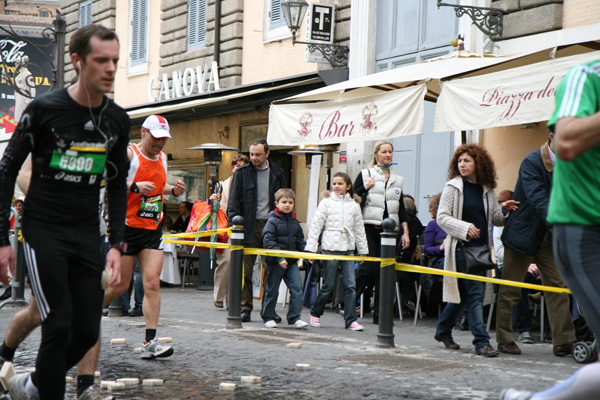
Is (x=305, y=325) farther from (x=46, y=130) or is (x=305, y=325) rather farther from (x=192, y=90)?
(x=192, y=90)

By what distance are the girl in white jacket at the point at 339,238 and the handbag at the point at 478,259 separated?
2.03 m

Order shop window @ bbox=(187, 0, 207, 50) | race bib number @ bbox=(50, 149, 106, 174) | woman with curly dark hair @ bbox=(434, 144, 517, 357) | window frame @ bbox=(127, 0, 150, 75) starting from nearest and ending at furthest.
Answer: race bib number @ bbox=(50, 149, 106, 174)
woman with curly dark hair @ bbox=(434, 144, 517, 357)
shop window @ bbox=(187, 0, 207, 50)
window frame @ bbox=(127, 0, 150, 75)

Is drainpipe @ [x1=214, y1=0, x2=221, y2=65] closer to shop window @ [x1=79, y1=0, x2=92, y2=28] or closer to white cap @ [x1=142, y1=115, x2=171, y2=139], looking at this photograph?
shop window @ [x1=79, y1=0, x2=92, y2=28]

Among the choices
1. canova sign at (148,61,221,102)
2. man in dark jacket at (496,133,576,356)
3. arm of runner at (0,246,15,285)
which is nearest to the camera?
arm of runner at (0,246,15,285)

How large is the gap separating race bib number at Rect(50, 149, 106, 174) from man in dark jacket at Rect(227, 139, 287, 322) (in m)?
5.90

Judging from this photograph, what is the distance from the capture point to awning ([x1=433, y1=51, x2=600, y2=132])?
8.11 metres

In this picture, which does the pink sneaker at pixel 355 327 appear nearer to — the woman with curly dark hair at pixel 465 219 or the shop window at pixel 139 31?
the woman with curly dark hair at pixel 465 219

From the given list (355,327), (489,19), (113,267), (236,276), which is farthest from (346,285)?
(113,267)

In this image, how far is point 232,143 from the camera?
20891mm

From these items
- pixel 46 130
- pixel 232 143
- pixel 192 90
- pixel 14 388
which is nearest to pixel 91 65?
pixel 46 130

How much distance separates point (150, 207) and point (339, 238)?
3.34 metres

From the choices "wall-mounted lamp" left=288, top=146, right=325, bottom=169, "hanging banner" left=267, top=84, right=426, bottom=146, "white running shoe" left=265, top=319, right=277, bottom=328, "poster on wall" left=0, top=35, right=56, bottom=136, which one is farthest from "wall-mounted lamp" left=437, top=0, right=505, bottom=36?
"poster on wall" left=0, top=35, right=56, bottom=136

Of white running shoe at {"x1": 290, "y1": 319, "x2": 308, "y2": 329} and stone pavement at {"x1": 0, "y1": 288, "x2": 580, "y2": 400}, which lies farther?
white running shoe at {"x1": 290, "y1": 319, "x2": 308, "y2": 329}

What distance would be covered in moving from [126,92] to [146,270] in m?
20.9
